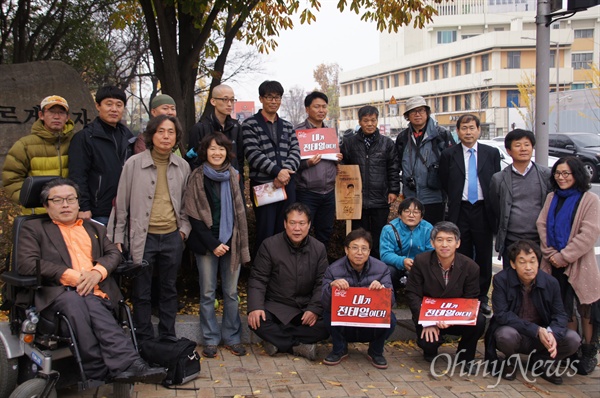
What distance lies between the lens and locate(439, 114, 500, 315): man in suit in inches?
226

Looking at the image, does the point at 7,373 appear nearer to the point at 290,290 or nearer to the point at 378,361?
the point at 290,290

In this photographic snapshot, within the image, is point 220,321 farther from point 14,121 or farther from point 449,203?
point 14,121

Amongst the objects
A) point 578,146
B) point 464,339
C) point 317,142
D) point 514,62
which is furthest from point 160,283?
point 514,62

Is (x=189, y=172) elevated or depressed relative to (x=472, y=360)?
elevated

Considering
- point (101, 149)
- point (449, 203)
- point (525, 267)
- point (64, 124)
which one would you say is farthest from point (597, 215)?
point (64, 124)

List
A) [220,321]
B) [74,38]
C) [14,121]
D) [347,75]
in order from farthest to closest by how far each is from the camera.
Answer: [347,75]
[74,38]
[14,121]
[220,321]

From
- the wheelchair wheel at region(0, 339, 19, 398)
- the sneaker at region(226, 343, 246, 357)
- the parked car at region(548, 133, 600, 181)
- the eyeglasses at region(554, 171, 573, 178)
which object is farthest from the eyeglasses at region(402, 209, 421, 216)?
the parked car at region(548, 133, 600, 181)

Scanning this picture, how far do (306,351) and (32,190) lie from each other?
8.60 feet

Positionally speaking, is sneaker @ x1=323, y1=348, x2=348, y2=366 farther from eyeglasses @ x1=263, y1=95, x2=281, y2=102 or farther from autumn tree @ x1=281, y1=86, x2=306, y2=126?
autumn tree @ x1=281, y1=86, x2=306, y2=126

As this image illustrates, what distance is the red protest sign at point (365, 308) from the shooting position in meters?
4.96

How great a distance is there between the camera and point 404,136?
245 inches

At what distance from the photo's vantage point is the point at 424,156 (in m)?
6.08

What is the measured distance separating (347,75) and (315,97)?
78.0m

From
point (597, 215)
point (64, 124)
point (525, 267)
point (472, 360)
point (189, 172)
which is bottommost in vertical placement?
point (472, 360)
